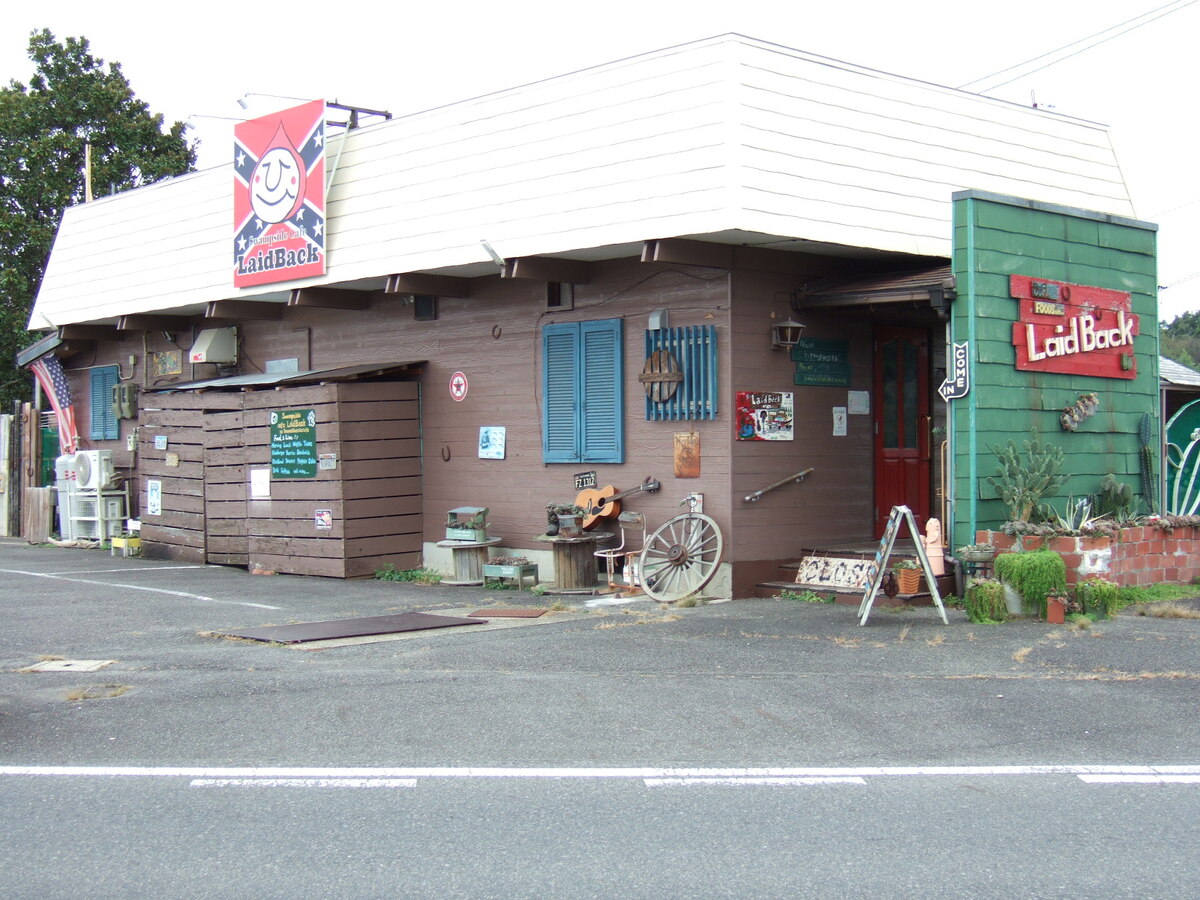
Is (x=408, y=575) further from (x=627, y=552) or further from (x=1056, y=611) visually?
(x=1056, y=611)

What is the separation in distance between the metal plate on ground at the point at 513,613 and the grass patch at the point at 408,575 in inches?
123

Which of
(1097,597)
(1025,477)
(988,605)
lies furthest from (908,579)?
(1097,597)

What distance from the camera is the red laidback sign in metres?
12.1

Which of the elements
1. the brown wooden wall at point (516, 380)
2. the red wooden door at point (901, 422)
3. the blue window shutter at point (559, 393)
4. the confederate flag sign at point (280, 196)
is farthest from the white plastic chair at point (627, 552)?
the confederate flag sign at point (280, 196)

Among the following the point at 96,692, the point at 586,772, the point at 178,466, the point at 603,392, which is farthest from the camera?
the point at 178,466

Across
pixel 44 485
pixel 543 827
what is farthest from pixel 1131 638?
pixel 44 485

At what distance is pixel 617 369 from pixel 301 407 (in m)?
4.44

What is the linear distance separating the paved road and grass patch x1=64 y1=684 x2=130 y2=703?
0.14ft

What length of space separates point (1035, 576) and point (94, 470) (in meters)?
15.8

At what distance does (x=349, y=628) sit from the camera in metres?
10.8

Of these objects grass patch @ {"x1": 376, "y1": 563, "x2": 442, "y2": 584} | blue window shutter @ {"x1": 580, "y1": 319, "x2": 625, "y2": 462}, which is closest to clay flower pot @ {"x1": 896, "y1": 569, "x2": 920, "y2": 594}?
blue window shutter @ {"x1": 580, "y1": 319, "x2": 625, "y2": 462}

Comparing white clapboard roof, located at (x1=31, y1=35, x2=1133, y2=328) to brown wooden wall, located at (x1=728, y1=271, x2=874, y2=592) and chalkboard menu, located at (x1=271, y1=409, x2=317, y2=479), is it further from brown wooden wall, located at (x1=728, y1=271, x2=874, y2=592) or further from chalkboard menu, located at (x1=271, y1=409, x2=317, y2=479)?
chalkboard menu, located at (x1=271, y1=409, x2=317, y2=479)

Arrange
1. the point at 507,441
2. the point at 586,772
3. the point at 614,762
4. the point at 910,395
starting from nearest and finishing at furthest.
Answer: the point at 586,772 → the point at 614,762 → the point at 910,395 → the point at 507,441

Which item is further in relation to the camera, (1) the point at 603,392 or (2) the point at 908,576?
(1) the point at 603,392
